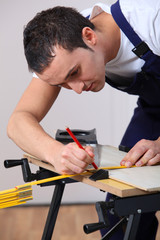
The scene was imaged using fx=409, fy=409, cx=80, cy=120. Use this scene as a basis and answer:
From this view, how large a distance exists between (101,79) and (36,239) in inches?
60.1

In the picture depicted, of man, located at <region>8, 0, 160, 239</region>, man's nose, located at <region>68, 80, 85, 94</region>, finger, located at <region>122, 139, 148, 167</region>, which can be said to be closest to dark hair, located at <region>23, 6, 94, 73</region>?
man, located at <region>8, 0, 160, 239</region>

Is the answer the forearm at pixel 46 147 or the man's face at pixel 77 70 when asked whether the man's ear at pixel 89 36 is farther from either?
the forearm at pixel 46 147

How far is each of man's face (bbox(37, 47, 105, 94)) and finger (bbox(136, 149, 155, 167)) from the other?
0.29m

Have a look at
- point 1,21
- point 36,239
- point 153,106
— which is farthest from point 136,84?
point 1,21

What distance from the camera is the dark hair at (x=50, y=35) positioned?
1279mm

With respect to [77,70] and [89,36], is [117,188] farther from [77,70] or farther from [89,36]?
[89,36]

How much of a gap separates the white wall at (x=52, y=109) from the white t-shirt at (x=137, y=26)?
1.53m

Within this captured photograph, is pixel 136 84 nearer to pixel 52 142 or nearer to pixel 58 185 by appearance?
pixel 52 142

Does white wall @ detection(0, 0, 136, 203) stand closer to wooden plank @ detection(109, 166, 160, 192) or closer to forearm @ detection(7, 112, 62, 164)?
forearm @ detection(7, 112, 62, 164)

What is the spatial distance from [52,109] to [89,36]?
177cm

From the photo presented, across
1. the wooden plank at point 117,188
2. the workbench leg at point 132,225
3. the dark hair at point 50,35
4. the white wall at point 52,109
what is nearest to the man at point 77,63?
the dark hair at point 50,35

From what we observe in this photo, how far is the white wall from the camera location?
303 cm

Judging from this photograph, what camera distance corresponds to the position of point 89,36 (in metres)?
1.37

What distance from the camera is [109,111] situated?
10.3ft
